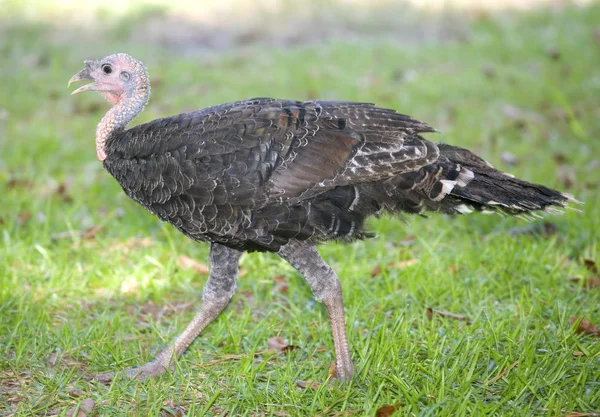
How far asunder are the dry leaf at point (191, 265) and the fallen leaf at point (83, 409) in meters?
1.74

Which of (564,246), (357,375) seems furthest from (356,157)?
(564,246)

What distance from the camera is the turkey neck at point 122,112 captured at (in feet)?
14.8

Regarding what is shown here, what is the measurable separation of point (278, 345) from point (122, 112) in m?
1.72

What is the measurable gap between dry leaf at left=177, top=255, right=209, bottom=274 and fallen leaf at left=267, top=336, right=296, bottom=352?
1116 millimetres

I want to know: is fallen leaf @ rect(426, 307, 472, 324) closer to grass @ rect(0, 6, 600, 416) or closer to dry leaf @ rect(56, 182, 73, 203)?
grass @ rect(0, 6, 600, 416)

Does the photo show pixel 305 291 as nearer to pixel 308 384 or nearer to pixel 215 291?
pixel 215 291

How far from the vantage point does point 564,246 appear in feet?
18.5

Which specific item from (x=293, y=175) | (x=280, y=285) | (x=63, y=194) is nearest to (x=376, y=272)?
(x=280, y=285)

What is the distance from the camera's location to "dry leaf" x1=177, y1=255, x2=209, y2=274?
17.9ft

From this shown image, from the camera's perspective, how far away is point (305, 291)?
5.21 metres

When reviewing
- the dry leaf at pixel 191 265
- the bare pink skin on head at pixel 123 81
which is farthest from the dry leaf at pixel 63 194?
Result: the bare pink skin on head at pixel 123 81

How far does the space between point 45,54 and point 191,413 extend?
25.2 feet

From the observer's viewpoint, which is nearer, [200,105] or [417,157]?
[417,157]

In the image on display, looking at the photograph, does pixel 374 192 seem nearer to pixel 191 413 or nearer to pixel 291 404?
pixel 291 404
